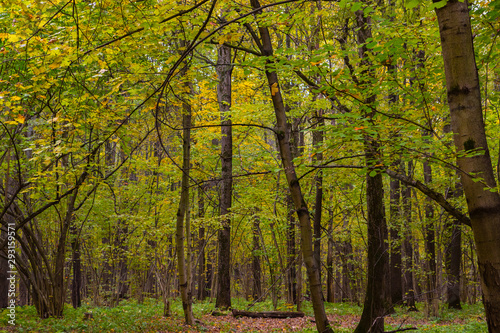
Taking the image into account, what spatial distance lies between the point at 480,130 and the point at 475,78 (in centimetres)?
31

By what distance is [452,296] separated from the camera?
13016 millimetres

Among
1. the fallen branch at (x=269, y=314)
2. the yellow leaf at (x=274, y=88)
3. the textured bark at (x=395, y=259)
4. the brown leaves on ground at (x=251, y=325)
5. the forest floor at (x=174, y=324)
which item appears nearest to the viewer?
the yellow leaf at (x=274, y=88)

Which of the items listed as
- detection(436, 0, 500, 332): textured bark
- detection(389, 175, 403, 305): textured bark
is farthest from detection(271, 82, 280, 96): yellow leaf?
detection(389, 175, 403, 305): textured bark

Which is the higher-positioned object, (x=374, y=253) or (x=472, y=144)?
(x=472, y=144)

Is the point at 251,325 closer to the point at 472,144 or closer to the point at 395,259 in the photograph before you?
the point at 395,259

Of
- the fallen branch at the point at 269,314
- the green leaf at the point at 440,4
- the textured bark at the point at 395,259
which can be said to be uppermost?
the green leaf at the point at 440,4

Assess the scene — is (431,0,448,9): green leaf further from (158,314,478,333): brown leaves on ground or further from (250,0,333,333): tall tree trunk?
(158,314,478,333): brown leaves on ground

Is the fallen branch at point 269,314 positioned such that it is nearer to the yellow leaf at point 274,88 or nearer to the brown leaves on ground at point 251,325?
the brown leaves on ground at point 251,325

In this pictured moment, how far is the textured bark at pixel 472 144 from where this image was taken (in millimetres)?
2023

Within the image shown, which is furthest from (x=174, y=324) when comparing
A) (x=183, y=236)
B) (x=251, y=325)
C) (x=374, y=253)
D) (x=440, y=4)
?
(x=440, y=4)

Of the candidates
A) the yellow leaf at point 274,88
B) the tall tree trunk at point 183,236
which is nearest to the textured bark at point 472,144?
the yellow leaf at point 274,88

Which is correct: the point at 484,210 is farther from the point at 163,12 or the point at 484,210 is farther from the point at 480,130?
the point at 163,12

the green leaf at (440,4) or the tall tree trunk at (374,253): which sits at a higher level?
the green leaf at (440,4)

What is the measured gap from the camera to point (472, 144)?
83.7 inches
